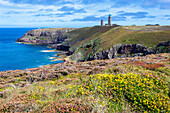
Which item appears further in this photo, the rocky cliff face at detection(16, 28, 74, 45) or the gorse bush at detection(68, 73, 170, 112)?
the rocky cliff face at detection(16, 28, 74, 45)

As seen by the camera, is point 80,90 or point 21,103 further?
point 80,90

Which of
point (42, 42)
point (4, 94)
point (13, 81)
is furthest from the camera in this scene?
point (42, 42)

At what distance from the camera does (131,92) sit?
8117 mm

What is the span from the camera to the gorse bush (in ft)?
24.8

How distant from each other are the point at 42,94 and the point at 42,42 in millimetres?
165449

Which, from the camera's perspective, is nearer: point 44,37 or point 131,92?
point 131,92

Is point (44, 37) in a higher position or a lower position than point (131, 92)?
higher

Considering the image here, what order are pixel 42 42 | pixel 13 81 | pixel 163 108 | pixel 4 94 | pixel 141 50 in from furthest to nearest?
pixel 42 42, pixel 141 50, pixel 13 81, pixel 4 94, pixel 163 108

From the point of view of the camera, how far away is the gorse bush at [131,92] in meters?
7.56

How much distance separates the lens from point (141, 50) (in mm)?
53406

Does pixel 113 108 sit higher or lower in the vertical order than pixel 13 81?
higher

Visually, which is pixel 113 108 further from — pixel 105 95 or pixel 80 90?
pixel 80 90

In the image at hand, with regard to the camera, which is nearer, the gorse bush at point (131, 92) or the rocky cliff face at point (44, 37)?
the gorse bush at point (131, 92)

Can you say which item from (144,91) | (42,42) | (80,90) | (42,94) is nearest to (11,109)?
(42,94)
